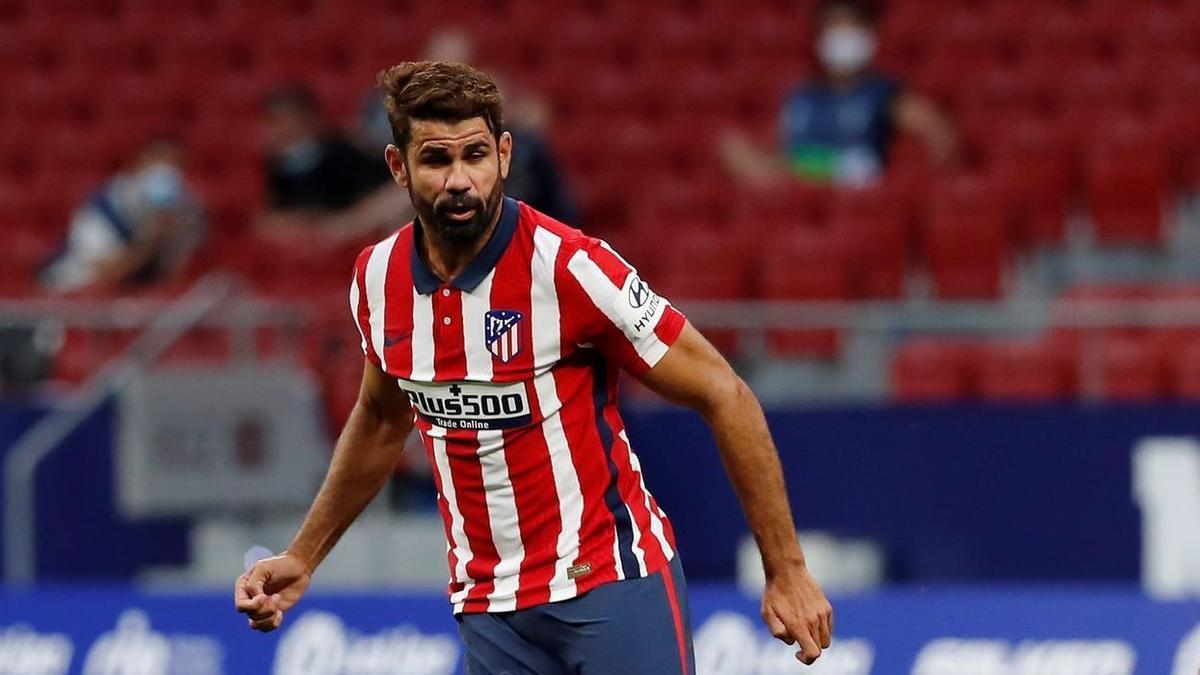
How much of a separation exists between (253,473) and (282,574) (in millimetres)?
5085

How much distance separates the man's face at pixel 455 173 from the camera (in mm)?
3918

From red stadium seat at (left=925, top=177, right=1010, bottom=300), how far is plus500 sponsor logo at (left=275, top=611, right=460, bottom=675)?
3399 millimetres

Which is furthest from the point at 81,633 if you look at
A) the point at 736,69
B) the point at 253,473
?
the point at 736,69

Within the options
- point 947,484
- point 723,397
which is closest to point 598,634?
point 723,397

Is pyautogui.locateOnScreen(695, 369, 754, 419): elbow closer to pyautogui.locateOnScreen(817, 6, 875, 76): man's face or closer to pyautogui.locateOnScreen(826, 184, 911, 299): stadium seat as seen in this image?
pyautogui.locateOnScreen(826, 184, 911, 299): stadium seat

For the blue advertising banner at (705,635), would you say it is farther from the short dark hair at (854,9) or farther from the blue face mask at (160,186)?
the short dark hair at (854,9)

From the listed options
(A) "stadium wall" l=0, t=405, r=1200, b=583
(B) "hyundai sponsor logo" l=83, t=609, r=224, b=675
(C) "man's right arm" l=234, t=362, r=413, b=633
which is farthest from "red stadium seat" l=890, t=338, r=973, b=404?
(C) "man's right arm" l=234, t=362, r=413, b=633

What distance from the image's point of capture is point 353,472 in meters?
4.50

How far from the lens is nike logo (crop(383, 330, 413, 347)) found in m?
4.19

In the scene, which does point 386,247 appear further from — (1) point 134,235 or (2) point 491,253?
(1) point 134,235

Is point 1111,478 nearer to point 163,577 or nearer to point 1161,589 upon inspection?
Answer: point 1161,589

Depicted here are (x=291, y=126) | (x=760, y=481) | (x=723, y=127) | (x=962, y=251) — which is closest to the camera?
(x=760, y=481)

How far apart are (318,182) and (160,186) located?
0.91 metres

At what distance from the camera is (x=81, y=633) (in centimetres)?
777
